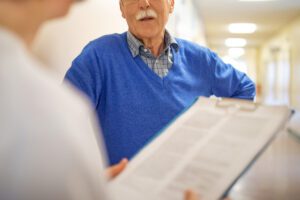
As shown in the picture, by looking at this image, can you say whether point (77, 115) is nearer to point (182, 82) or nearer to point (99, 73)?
point (99, 73)

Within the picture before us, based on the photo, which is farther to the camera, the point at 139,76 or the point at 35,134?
the point at 139,76

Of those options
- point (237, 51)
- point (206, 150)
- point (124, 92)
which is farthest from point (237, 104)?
point (237, 51)

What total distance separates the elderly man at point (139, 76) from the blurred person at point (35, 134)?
686 millimetres

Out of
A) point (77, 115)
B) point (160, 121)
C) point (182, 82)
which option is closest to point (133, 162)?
point (77, 115)

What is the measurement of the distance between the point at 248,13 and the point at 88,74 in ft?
17.2

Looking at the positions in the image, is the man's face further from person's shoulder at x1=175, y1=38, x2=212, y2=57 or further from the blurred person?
the blurred person

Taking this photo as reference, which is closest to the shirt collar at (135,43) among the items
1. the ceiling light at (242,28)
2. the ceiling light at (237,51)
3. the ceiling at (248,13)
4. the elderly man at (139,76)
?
the elderly man at (139,76)

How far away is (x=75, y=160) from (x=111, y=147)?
2.54ft

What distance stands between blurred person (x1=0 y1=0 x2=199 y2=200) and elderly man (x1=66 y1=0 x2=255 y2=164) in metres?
0.69

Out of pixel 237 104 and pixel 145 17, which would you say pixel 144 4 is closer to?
pixel 145 17

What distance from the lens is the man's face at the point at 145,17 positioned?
1.22 meters

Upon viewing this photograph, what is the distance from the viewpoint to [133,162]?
70 centimetres

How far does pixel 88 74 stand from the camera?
1069 millimetres

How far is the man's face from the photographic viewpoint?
47.9 inches
